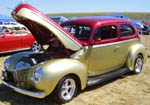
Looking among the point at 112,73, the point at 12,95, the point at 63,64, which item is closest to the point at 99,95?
the point at 112,73

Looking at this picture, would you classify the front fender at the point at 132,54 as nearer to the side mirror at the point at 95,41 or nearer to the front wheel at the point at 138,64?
the front wheel at the point at 138,64

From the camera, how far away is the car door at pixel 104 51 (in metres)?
4.55

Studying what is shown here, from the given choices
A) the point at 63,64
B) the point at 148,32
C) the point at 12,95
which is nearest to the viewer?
the point at 63,64

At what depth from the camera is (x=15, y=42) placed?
9141mm

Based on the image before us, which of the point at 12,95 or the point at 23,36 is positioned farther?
the point at 23,36

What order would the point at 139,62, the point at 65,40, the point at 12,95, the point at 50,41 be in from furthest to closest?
the point at 139,62, the point at 50,41, the point at 12,95, the point at 65,40

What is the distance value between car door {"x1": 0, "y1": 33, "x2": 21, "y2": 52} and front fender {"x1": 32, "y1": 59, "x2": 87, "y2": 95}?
5.69 m

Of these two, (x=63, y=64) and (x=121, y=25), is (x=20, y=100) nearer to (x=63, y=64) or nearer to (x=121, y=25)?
(x=63, y=64)

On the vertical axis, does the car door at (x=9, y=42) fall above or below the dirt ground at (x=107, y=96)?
above

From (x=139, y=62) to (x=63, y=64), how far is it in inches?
133

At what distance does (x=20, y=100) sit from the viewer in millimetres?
4125

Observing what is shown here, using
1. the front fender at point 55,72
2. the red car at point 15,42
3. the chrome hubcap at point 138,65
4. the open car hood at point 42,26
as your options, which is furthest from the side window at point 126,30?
the red car at point 15,42

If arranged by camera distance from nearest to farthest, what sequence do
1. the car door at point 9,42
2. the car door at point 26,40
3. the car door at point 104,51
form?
1. the car door at point 104,51
2. the car door at point 9,42
3. the car door at point 26,40

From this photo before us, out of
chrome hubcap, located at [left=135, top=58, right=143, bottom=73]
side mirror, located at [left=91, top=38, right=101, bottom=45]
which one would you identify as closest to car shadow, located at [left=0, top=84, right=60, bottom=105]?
side mirror, located at [left=91, top=38, right=101, bottom=45]
